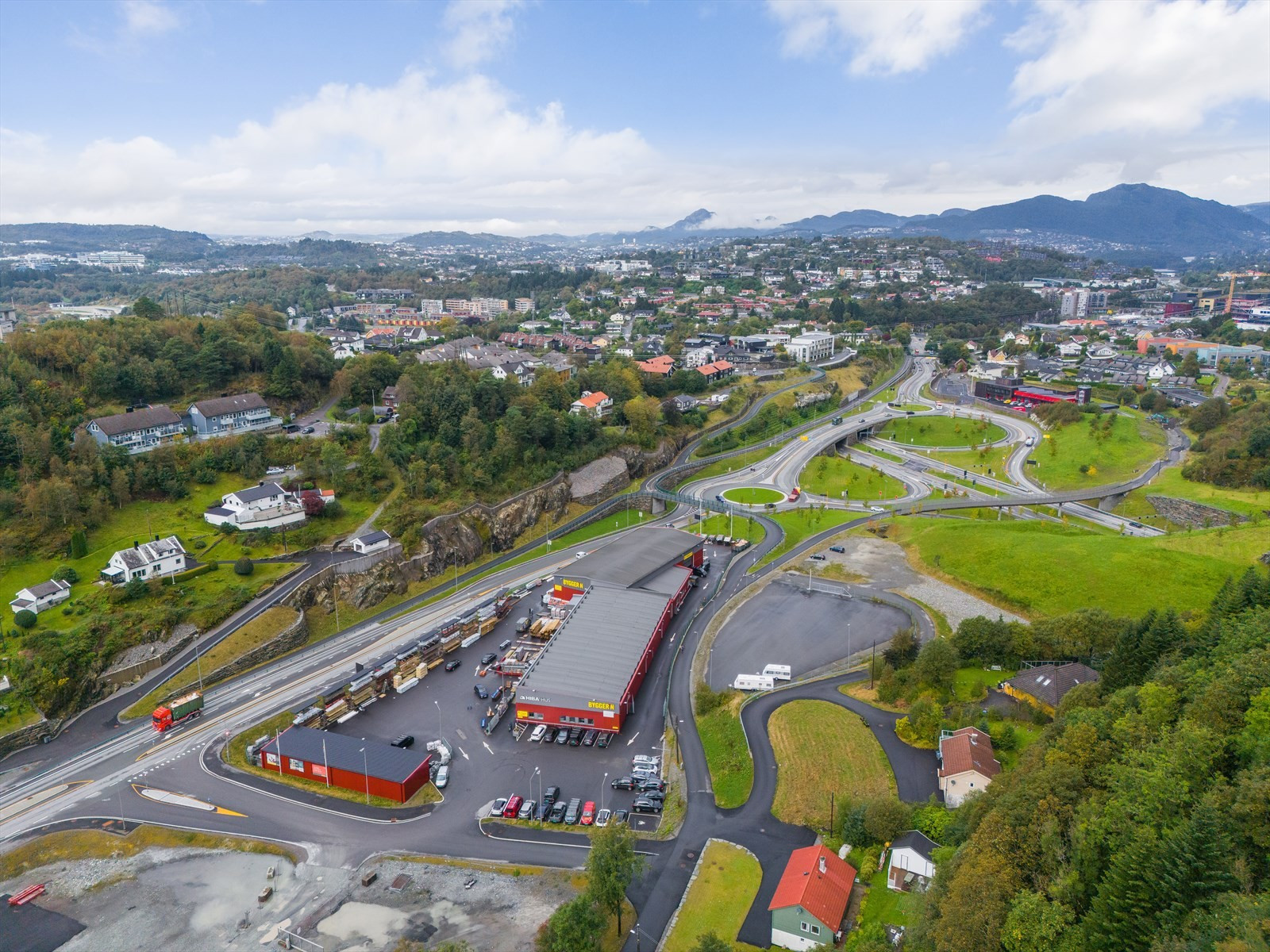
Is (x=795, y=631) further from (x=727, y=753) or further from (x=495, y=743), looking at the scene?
(x=495, y=743)

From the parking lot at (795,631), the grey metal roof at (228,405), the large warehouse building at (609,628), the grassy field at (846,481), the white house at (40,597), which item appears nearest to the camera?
the large warehouse building at (609,628)

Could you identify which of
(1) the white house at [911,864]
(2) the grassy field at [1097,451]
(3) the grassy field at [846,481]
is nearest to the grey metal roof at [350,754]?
(1) the white house at [911,864]

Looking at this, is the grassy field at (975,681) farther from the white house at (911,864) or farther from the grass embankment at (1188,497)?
the grass embankment at (1188,497)

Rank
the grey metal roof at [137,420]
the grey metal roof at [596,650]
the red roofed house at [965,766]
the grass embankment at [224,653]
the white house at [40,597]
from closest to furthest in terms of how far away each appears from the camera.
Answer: the red roofed house at [965,766] → the grey metal roof at [596,650] → the grass embankment at [224,653] → the white house at [40,597] → the grey metal roof at [137,420]

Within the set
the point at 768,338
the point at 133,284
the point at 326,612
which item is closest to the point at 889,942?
the point at 326,612

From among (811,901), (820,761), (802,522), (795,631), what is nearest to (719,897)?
(811,901)

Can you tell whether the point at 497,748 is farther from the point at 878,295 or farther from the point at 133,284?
the point at 133,284
